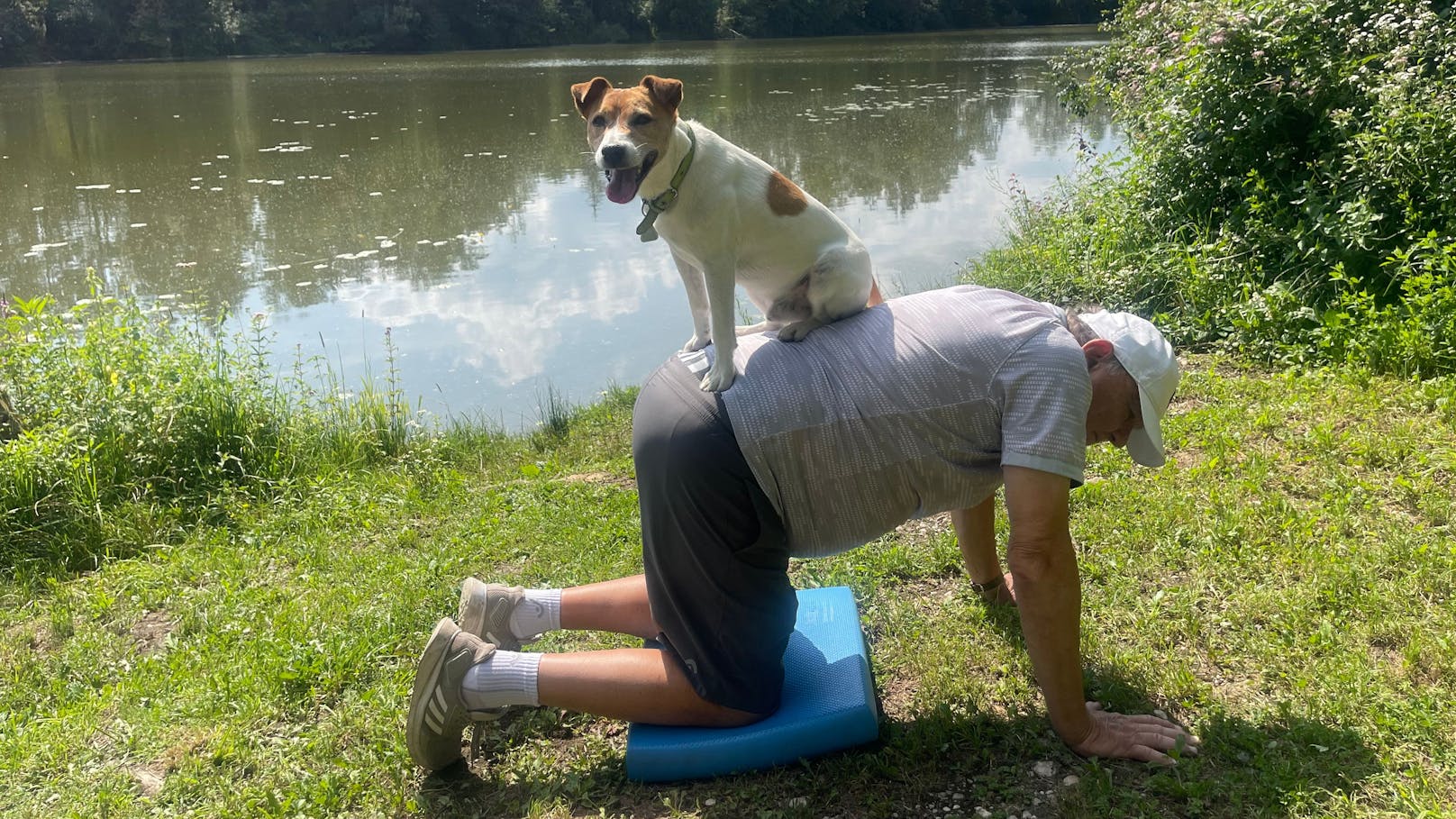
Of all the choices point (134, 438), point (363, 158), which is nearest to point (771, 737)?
point (134, 438)

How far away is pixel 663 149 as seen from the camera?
2.76 m

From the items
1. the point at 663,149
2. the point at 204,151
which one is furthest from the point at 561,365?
the point at 204,151

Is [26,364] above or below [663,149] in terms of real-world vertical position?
below

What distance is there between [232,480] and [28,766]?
218 cm

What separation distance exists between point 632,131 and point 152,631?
8.04 ft

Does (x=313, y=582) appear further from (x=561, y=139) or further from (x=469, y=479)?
(x=561, y=139)

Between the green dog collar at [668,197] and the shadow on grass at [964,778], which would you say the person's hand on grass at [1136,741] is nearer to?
the shadow on grass at [964,778]

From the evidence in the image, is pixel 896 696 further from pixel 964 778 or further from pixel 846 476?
pixel 846 476

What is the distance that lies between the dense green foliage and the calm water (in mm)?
1859

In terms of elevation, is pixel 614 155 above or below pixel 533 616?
above

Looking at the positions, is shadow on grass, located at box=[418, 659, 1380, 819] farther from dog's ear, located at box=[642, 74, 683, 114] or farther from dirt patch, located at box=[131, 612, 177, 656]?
dog's ear, located at box=[642, 74, 683, 114]

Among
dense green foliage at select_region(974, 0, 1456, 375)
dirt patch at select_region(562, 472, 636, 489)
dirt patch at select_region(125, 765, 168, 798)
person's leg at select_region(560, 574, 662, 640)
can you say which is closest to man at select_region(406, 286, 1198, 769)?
person's leg at select_region(560, 574, 662, 640)

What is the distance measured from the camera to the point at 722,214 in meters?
2.86

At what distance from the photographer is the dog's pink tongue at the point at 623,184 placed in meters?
2.73
